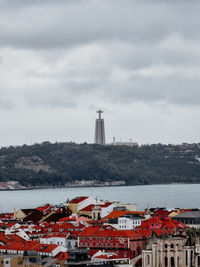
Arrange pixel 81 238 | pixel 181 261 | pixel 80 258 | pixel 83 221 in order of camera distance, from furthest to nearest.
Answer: pixel 83 221, pixel 81 238, pixel 80 258, pixel 181 261

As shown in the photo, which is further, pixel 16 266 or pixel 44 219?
pixel 44 219

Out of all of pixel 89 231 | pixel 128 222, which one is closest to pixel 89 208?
pixel 128 222

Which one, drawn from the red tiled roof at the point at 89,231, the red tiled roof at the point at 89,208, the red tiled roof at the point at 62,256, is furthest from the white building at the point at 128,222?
the red tiled roof at the point at 89,208

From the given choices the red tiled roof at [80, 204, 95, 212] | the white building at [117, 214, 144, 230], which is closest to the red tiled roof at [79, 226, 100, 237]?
the white building at [117, 214, 144, 230]

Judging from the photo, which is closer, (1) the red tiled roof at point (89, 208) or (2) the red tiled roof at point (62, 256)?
(2) the red tiled roof at point (62, 256)

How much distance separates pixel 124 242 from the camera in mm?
74062

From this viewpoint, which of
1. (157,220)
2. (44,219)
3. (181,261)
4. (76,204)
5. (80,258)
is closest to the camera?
(181,261)

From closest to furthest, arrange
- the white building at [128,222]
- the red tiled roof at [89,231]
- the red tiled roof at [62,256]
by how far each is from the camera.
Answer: the red tiled roof at [62,256] → the red tiled roof at [89,231] → the white building at [128,222]

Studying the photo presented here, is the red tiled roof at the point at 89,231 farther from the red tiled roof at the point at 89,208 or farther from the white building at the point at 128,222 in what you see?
the red tiled roof at the point at 89,208

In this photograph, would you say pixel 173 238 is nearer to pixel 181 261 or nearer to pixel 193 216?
pixel 181 261

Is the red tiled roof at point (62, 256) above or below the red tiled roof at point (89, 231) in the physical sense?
below

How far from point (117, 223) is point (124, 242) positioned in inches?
561

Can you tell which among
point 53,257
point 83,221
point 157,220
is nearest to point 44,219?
point 83,221

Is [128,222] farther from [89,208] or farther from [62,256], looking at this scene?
[89,208]
